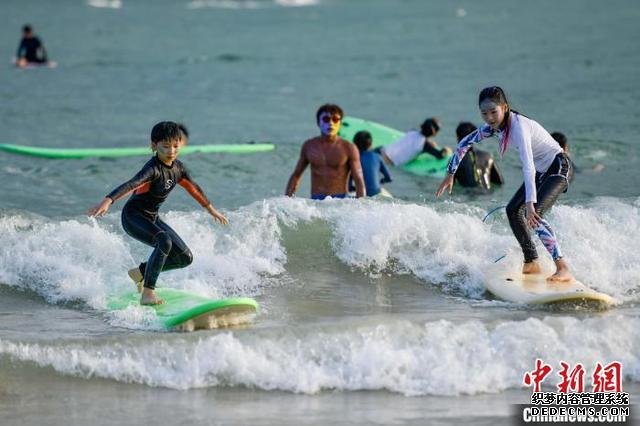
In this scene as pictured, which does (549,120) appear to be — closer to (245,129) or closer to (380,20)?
(245,129)

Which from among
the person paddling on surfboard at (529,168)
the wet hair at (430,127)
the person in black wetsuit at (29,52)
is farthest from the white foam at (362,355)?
the person in black wetsuit at (29,52)

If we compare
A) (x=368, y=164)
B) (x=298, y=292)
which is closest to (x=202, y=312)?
(x=298, y=292)

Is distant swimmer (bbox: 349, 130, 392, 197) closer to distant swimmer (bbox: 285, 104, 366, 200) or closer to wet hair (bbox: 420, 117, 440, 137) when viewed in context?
distant swimmer (bbox: 285, 104, 366, 200)

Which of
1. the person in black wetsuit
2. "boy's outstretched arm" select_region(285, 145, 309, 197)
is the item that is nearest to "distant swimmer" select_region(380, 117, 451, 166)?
"boy's outstretched arm" select_region(285, 145, 309, 197)

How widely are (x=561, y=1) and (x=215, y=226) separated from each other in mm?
58701

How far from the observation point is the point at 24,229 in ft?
35.2

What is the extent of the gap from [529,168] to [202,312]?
105 inches

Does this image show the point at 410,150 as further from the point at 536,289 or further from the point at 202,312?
the point at 202,312

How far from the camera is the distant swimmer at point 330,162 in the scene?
11.4m

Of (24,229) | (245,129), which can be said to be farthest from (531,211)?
(245,129)

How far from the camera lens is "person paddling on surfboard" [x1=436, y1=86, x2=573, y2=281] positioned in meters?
8.50

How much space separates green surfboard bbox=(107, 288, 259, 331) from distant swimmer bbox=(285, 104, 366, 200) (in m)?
3.11

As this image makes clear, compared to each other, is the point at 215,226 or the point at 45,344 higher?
the point at 215,226

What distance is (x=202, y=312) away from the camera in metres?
7.98
